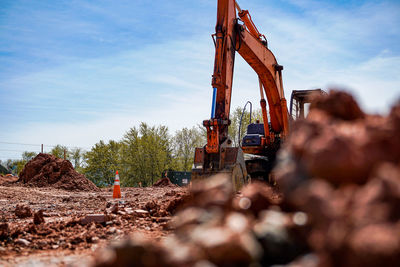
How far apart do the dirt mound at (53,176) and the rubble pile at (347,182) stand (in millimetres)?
17408

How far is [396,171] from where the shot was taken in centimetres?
194

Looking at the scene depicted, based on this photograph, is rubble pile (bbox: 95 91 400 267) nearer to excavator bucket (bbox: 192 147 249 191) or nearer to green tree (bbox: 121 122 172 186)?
excavator bucket (bbox: 192 147 249 191)

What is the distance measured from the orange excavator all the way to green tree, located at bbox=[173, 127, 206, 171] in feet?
93.4

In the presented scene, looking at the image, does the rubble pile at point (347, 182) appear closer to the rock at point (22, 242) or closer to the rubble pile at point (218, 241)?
the rubble pile at point (218, 241)

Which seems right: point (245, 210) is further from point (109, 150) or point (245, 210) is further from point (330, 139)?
point (109, 150)

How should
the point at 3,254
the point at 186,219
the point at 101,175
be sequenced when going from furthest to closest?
the point at 101,175, the point at 3,254, the point at 186,219

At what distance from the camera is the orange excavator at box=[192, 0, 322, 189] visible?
26.2ft

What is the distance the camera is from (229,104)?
868 cm

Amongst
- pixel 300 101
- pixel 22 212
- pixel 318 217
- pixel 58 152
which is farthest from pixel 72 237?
pixel 58 152

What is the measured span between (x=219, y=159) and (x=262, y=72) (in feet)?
12.0

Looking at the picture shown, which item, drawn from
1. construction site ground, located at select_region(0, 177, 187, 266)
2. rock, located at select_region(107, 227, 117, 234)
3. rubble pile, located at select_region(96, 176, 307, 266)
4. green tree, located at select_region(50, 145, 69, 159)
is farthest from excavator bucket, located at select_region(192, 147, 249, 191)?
green tree, located at select_region(50, 145, 69, 159)

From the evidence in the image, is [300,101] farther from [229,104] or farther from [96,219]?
[96,219]

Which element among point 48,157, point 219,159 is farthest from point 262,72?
point 48,157

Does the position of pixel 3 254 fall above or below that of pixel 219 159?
below
